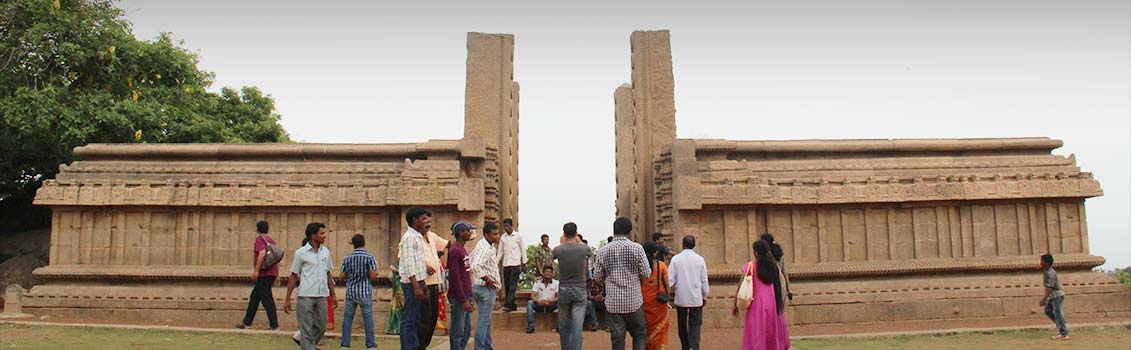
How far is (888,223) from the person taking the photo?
16.7 m

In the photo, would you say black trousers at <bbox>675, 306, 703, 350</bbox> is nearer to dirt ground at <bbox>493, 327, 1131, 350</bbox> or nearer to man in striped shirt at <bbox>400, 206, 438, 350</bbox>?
dirt ground at <bbox>493, 327, 1131, 350</bbox>

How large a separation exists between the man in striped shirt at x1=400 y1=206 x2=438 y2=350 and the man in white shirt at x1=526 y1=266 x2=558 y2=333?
559 centimetres

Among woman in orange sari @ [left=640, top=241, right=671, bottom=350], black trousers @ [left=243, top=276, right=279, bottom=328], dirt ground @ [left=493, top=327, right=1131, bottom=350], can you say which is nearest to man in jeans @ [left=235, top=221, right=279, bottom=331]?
black trousers @ [left=243, top=276, right=279, bottom=328]

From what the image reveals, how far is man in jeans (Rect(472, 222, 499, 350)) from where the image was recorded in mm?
10016

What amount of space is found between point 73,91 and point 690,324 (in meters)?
18.8

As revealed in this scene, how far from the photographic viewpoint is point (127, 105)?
21625mm

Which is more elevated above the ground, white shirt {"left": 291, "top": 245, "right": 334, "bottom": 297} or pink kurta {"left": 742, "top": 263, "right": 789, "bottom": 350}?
white shirt {"left": 291, "top": 245, "right": 334, "bottom": 297}

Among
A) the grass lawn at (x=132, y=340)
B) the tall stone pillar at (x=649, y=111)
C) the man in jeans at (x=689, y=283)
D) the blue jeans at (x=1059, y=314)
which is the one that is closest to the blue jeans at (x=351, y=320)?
the grass lawn at (x=132, y=340)

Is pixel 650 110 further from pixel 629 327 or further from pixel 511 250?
pixel 629 327

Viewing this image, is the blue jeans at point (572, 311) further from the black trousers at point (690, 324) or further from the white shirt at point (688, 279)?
the black trousers at point (690, 324)

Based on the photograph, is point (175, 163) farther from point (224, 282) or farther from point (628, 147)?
point (628, 147)

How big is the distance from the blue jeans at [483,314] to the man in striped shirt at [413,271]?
77 cm

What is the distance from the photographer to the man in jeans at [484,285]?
32.9 feet

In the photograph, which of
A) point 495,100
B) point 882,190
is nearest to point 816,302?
point 882,190
